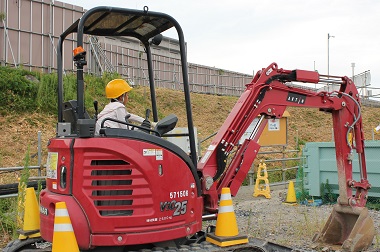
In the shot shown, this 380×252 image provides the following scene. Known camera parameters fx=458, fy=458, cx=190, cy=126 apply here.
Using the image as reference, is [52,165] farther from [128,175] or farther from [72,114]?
[128,175]

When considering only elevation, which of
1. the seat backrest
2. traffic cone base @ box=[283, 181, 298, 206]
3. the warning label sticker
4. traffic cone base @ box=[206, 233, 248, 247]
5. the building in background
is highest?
the building in background

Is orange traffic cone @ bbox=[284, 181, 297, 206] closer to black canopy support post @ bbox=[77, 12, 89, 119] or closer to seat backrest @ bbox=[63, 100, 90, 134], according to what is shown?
seat backrest @ bbox=[63, 100, 90, 134]

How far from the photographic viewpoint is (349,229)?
22.6 feet

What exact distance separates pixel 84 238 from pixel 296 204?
24.9ft

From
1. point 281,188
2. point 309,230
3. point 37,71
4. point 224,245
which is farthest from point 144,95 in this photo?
point 224,245

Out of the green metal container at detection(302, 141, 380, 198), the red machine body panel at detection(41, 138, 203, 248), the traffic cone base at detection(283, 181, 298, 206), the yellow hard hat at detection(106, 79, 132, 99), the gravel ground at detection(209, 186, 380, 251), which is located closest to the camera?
the red machine body panel at detection(41, 138, 203, 248)

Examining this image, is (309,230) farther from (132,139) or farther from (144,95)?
(144,95)

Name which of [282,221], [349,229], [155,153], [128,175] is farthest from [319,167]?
[128,175]

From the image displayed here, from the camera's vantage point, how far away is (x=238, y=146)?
20.1 ft

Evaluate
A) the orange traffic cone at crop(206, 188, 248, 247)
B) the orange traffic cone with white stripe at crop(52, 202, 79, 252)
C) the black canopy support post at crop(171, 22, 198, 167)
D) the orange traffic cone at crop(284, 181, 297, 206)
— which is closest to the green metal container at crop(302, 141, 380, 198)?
the orange traffic cone at crop(284, 181, 297, 206)

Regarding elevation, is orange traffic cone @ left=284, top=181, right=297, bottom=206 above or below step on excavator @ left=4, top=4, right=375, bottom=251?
below

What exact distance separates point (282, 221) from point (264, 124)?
10.9 feet

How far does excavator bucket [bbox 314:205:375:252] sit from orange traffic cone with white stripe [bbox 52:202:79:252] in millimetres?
3991

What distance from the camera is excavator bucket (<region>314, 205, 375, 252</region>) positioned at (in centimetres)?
640
